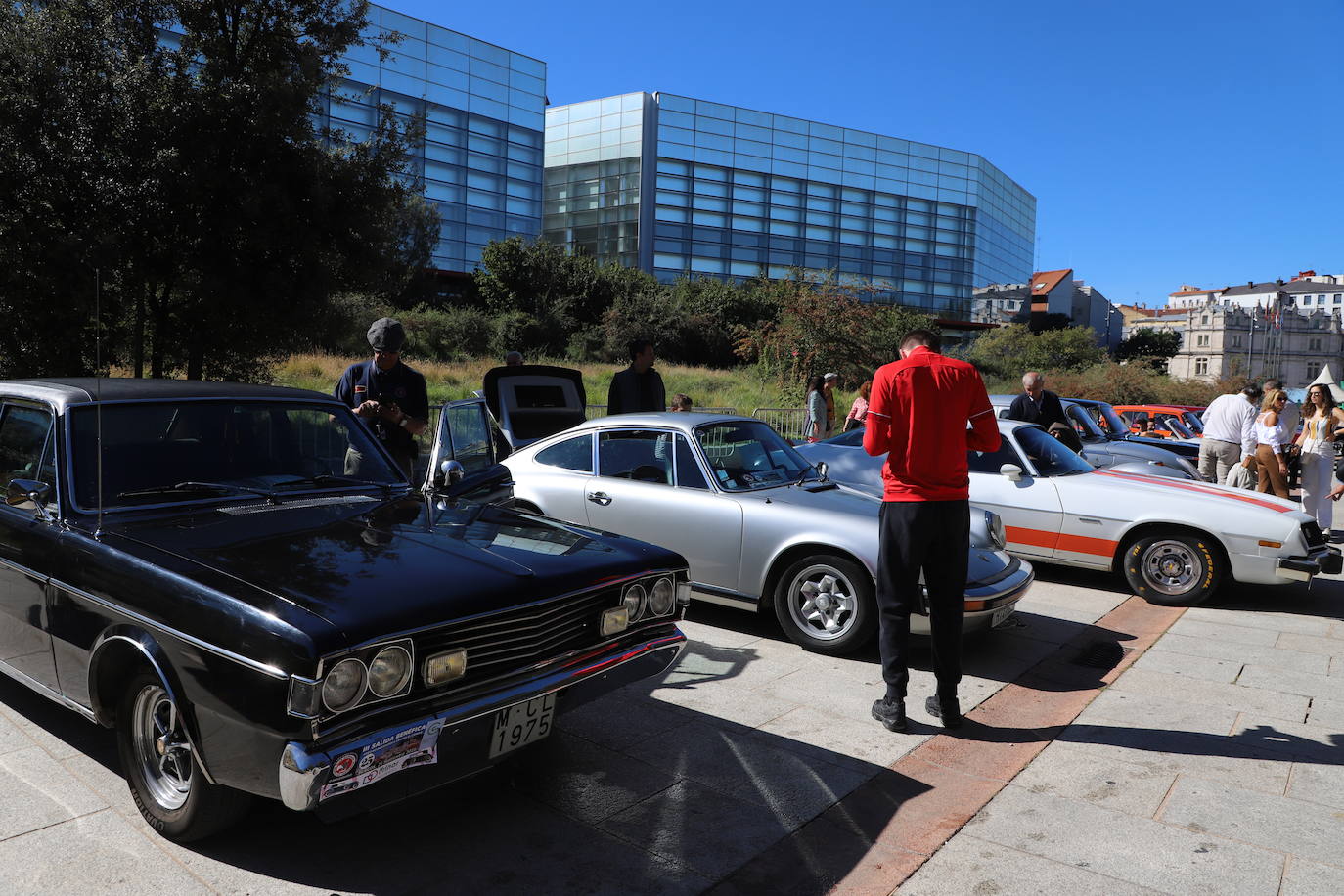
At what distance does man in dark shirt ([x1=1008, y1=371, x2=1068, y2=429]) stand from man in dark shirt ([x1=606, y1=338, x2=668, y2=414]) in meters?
3.85

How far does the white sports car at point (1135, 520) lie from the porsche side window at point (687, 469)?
6.74ft

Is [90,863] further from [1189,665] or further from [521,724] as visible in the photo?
[1189,665]

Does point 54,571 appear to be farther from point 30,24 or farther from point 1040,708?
point 30,24

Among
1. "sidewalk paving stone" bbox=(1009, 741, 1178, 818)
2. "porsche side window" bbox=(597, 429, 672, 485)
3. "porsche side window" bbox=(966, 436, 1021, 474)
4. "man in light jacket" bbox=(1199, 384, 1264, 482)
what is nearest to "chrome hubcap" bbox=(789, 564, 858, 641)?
"porsche side window" bbox=(597, 429, 672, 485)

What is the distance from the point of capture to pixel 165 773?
3.04 metres

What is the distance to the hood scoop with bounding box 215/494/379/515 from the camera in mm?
3564

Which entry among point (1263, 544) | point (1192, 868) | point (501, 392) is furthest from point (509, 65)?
point (1192, 868)

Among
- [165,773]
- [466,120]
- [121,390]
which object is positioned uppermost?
[466,120]

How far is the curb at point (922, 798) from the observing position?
3.04 m

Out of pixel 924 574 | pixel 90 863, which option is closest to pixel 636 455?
pixel 924 574

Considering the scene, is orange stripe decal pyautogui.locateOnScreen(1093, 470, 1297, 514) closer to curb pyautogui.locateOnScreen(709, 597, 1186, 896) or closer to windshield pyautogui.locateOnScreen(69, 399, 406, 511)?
curb pyautogui.locateOnScreen(709, 597, 1186, 896)

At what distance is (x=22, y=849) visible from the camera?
295 cm

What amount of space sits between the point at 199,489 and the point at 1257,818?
173 inches

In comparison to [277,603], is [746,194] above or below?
above
